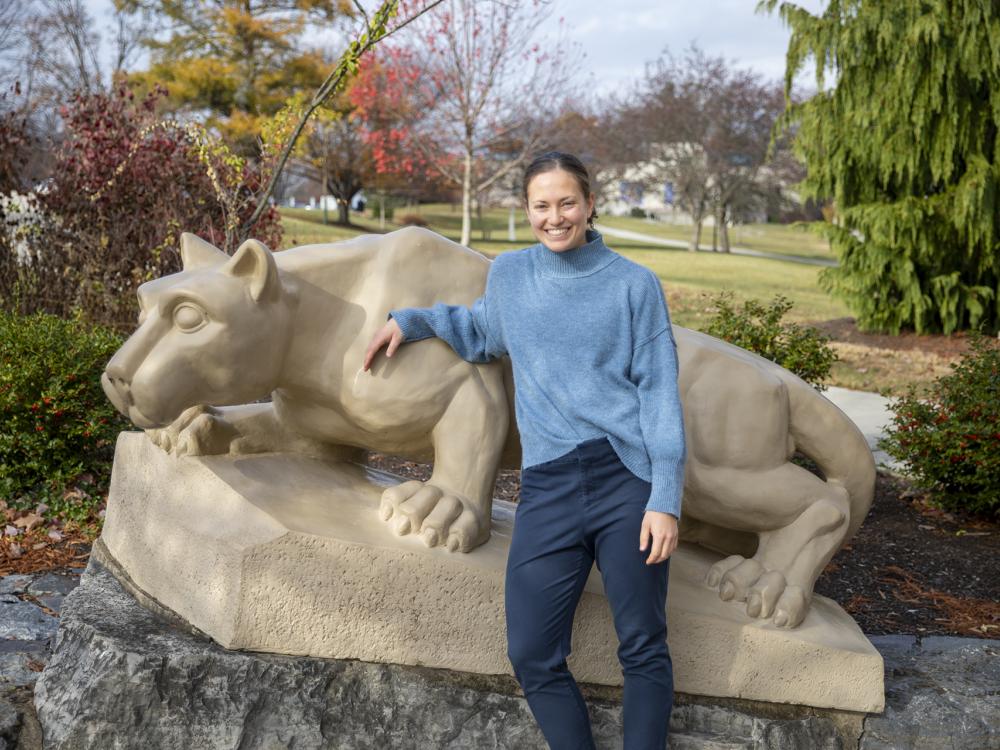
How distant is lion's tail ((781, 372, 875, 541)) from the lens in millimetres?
3174

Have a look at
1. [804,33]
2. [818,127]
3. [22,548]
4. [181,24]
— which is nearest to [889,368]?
[818,127]

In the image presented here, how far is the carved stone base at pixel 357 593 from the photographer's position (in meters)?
2.66

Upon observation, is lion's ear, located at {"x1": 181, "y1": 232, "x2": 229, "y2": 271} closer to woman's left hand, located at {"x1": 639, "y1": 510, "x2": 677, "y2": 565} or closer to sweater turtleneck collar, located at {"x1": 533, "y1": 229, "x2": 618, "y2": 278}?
sweater turtleneck collar, located at {"x1": 533, "y1": 229, "x2": 618, "y2": 278}

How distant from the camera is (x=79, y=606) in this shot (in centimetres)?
290

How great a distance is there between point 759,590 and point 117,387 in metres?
2.02

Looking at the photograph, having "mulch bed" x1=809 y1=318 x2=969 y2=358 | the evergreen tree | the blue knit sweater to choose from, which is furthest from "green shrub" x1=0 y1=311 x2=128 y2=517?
the evergreen tree

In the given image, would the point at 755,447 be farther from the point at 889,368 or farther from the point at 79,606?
the point at 889,368

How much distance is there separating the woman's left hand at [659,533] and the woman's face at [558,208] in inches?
→ 29.0

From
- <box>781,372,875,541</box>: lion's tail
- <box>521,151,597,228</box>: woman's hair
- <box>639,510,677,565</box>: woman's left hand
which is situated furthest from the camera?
<box>781,372,875,541</box>: lion's tail

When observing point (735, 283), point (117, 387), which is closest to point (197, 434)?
point (117, 387)

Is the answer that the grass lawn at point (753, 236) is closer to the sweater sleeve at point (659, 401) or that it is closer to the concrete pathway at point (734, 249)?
the concrete pathway at point (734, 249)

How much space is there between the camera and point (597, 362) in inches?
97.7

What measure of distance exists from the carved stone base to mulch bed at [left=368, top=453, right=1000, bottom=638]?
133cm

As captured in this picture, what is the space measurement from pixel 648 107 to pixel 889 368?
24664 millimetres
